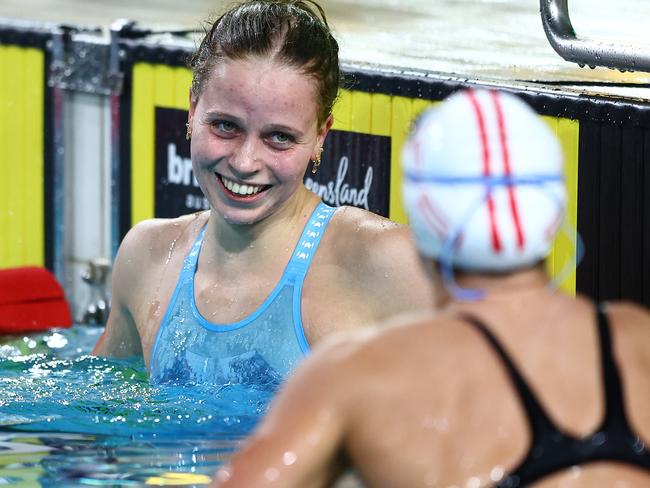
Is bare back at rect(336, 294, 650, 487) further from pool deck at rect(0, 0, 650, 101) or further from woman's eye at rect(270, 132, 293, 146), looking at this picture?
pool deck at rect(0, 0, 650, 101)

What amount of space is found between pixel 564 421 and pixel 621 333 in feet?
0.55

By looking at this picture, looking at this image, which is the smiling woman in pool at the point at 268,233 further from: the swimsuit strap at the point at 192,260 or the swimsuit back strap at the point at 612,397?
the swimsuit back strap at the point at 612,397

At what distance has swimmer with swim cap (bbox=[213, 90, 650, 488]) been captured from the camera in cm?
194

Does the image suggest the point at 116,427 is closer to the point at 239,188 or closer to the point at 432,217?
the point at 239,188

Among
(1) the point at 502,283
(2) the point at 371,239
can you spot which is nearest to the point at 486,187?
(1) the point at 502,283

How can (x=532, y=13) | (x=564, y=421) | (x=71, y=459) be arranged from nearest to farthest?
1. (x=564, y=421)
2. (x=71, y=459)
3. (x=532, y=13)

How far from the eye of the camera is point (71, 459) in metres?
3.47

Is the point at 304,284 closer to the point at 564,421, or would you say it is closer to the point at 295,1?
the point at 295,1

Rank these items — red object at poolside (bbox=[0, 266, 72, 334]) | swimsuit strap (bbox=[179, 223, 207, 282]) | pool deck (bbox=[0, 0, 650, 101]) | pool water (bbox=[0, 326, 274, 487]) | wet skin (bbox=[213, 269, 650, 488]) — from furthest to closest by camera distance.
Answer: red object at poolside (bbox=[0, 266, 72, 334]) → pool deck (bbox=[0, 0, 650, 101]) → swimsuit strap (bbox=[179, 223, 207, 282]) → pool water (bbox=[0, 326, 274, 487]) → wet skin (bbox=[213, 269, 650, 488])

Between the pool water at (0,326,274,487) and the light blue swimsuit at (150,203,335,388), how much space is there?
0.04 metres

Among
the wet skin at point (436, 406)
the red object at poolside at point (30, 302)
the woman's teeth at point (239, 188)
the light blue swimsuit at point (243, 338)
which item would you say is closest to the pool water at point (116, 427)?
the light blue swimsuit at point (243, 338)

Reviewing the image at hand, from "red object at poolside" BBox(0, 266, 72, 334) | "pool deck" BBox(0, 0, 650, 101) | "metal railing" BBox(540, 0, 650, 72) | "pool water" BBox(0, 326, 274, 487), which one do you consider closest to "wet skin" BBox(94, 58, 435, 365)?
"pool water" BBox(0, 326, 274, 487)

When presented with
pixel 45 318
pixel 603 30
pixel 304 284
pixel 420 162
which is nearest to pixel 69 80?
pixel 45 318

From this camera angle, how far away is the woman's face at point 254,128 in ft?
11.9
